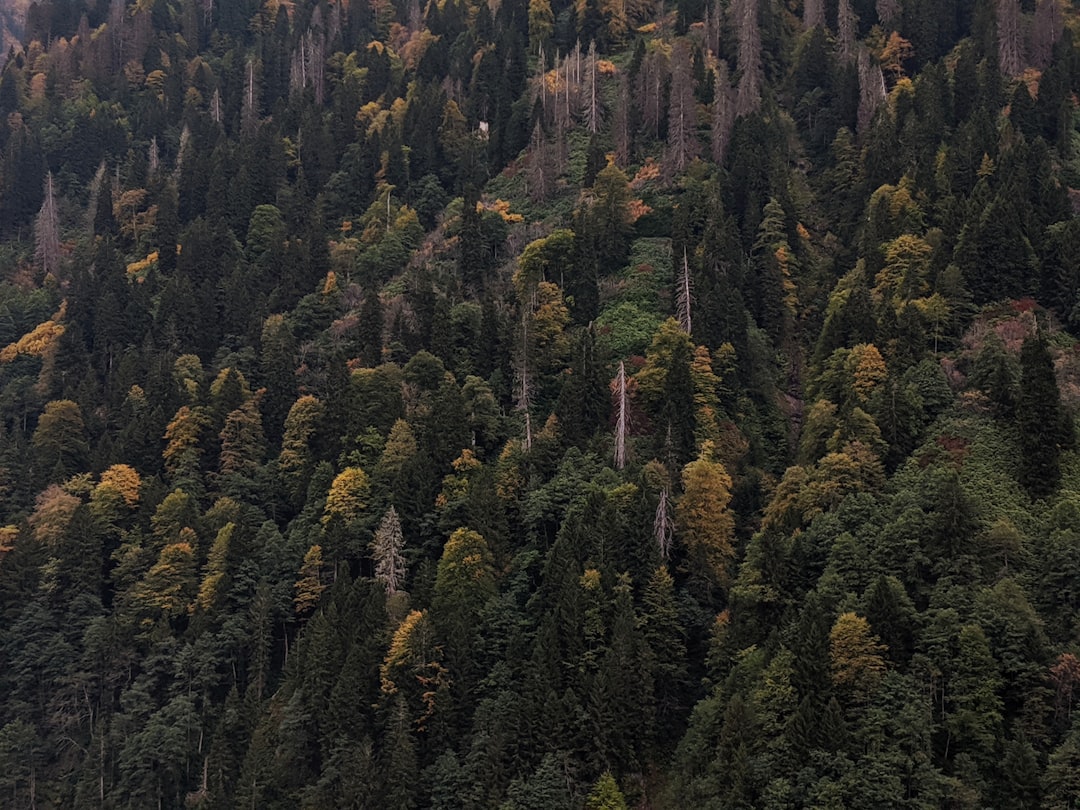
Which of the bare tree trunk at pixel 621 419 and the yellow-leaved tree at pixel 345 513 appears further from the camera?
the yellow-leaved tree at pixel 345 513

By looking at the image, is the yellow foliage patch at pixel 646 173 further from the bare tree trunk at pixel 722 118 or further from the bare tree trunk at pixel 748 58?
the bare tree trunk at pixel 748 58

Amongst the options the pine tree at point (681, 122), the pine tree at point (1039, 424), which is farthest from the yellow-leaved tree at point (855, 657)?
the pine tree at point (681, 122)

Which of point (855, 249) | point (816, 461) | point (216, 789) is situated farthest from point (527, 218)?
point (216, 789)

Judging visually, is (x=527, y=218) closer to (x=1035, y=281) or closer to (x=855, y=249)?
(x=855, y=249)

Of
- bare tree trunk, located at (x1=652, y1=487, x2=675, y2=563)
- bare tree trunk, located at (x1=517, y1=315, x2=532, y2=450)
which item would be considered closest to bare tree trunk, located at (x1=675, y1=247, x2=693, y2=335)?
bare tree trunk, located at (x1=517, y1=315, x2=532, y2=450)

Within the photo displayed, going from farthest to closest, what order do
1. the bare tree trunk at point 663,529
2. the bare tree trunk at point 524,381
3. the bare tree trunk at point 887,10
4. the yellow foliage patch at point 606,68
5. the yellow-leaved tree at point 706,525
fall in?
the yellow foliage patch at point 606,68
the bare tree trunk at point 887,10
the bare tree trunk at point 524,381
the bare tree trunk at point 663,529
the yellow-leaved tree at point 706,525

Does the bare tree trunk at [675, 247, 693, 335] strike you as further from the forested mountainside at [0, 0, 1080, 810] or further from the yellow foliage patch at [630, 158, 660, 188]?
the yellow foliage patch at [630, 158, 660, 188]

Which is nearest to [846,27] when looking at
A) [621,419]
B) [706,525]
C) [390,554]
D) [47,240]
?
[621,419]

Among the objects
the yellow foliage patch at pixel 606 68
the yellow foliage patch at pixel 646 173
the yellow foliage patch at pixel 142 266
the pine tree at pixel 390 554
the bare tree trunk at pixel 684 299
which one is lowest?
the pine tree at pixel 390 554
